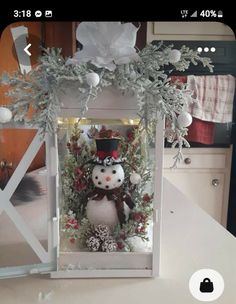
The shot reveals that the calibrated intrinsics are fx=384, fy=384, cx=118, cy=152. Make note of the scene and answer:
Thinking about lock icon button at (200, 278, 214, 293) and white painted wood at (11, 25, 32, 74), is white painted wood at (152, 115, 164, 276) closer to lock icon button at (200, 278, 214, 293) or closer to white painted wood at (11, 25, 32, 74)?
lock icon button at (200, 278, 214, 293)

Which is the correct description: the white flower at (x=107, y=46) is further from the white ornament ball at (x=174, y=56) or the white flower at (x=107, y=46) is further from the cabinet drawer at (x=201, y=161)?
the cabinet drawer at (x=201, y=161)

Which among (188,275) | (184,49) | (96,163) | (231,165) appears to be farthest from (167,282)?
(231,165)

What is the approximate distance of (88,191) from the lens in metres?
0.47

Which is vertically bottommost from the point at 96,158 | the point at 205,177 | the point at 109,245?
the point at 205,177

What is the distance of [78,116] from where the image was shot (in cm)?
43

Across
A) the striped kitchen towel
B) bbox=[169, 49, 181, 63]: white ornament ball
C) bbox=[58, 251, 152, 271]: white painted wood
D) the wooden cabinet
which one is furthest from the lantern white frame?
the striped kitchen towel

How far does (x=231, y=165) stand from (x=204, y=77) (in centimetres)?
22

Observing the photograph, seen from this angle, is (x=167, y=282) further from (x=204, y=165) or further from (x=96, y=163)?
(x=204, y=165)

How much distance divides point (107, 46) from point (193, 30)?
3.6 inches

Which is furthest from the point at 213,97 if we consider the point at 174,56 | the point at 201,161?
the point at 174,56

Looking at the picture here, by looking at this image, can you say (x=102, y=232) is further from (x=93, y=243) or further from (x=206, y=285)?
(x=206, y=285)

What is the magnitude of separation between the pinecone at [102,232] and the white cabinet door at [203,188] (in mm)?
307

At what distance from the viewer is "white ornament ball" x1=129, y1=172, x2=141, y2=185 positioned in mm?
454
